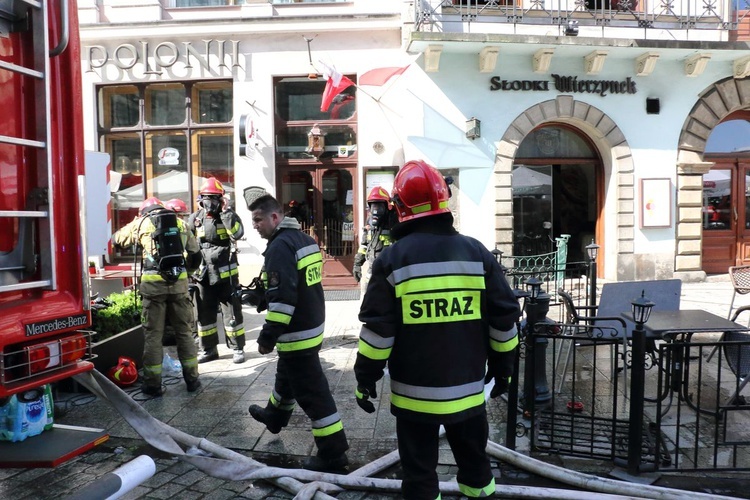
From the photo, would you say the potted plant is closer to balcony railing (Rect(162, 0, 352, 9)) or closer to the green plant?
the green plant

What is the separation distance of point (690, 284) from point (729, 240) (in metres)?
1.79

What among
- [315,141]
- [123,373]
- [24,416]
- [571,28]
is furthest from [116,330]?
[571,28]

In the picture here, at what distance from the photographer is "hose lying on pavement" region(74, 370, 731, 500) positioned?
10.6ft

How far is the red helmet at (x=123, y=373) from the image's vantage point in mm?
5430

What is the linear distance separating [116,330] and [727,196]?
12628mm

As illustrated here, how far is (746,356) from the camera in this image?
414 centimetres

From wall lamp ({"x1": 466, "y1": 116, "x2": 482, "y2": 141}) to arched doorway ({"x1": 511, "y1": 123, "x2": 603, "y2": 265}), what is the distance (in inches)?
53.6

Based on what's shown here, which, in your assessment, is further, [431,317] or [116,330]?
[116,330]

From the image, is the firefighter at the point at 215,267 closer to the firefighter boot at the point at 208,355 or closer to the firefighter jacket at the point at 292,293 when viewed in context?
the firefighter boot at the point at 208,355

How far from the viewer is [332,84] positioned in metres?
10.5

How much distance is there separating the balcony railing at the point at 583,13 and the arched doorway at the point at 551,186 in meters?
2.23

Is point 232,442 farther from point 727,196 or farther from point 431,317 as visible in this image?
point 727,196

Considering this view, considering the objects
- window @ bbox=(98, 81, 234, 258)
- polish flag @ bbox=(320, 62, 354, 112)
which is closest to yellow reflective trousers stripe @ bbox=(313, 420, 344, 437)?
polish flag @ bbox=(320, 62, 354, 112)

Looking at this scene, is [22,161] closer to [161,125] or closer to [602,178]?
[161,125]
